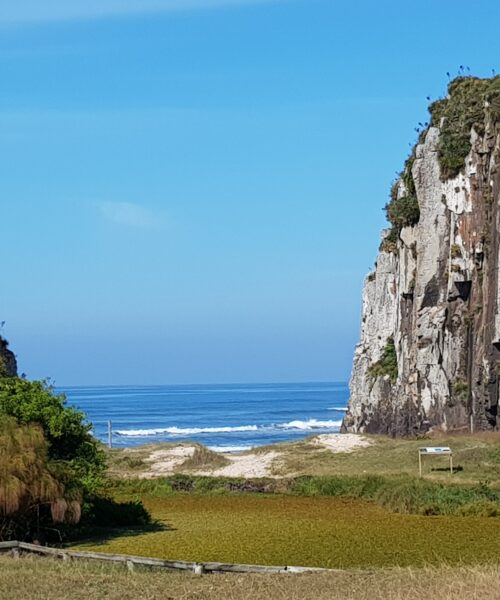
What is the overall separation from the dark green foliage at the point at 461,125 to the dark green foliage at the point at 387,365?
16850 mm

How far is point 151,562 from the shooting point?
22.9 metres

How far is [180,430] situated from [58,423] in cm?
8769

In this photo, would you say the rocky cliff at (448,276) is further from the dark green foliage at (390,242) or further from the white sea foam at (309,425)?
the white sea foam at (309,425)

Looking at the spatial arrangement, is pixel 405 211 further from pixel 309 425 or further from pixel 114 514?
pixel 309 425

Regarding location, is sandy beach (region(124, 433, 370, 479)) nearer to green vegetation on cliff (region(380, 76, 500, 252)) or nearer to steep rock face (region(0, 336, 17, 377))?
steep rock face (region(0, 336, 17, 377))

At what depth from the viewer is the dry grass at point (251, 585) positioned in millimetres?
18234

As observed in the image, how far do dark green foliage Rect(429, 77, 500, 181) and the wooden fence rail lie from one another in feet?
148

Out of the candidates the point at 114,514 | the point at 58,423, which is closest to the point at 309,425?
the point at 114,514

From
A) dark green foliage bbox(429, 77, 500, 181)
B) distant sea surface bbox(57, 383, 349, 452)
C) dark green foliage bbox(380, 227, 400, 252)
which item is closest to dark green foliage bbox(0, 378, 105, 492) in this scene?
dark green foliage bbox(429, 77, 500, 181)

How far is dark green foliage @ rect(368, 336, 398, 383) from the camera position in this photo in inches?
3132

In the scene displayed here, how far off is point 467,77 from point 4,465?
5360 centimetres

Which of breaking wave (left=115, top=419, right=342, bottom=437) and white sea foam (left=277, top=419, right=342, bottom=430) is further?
white sea foam (left=277, top=419, right=342, bottom=430)

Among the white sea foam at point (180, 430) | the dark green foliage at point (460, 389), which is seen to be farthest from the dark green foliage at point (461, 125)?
the white sea foam at point (180, 430)

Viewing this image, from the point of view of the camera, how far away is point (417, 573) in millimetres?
20438
